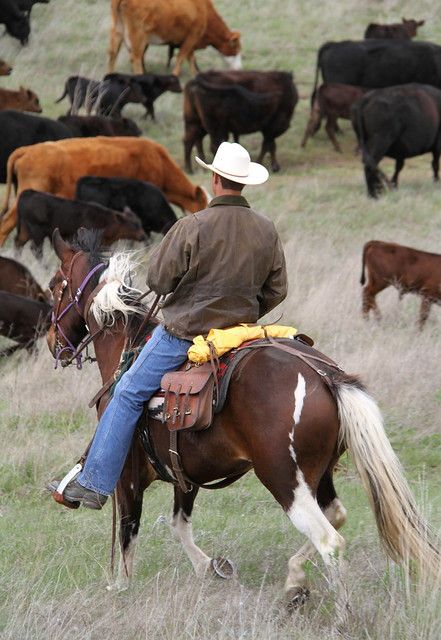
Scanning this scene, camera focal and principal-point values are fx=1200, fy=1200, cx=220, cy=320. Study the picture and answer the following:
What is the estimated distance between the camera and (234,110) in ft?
66.0

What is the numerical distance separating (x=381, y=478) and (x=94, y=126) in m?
16.1

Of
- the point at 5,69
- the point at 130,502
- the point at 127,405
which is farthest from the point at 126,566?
the point at 5,69

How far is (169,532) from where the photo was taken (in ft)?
22.0

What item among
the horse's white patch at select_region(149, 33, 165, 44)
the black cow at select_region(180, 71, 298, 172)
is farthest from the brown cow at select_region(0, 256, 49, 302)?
the horse's white patch at select_region(149, 33, 165, 44)

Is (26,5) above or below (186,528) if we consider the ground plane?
below

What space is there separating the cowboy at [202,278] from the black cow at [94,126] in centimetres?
1499

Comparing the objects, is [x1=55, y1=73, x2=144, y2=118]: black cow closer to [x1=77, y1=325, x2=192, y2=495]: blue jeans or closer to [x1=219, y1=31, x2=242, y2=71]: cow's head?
[x1=219, y1=31, x2=242, y2=71]: cow's head

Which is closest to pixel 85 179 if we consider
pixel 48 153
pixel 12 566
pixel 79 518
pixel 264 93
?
pixel 48 153

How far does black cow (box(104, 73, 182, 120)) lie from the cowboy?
1705cm

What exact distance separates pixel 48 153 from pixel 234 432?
1198 centimetres

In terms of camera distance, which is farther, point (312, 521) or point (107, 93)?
point (107, 93)

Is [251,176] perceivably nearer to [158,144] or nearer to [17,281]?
[17,281]

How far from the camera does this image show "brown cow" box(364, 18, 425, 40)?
85.1 ft

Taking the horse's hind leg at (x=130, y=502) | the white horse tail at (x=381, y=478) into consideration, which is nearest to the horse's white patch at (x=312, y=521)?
the white horse tail at (x=381, y=478)
